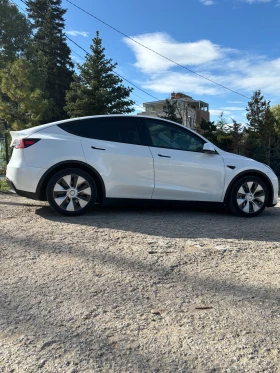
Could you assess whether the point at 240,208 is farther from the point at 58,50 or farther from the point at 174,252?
the point at 58,50

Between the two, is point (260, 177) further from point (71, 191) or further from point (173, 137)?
point (71, 191)

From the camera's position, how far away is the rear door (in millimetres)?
4938

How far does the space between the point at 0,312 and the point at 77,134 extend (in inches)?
127

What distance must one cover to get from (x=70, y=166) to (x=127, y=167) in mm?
860

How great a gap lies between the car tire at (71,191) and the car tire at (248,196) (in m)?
2.30

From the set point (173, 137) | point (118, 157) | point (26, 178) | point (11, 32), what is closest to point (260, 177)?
point (173, 137)

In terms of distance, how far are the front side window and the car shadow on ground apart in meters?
1.07

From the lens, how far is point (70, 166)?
4.90 metres

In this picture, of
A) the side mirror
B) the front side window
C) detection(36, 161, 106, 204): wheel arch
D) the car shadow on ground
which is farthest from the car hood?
detection(36, 161, 106, 204): wheel arch

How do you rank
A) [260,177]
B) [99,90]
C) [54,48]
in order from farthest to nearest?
[54,48] → [99,90] → [260,177]

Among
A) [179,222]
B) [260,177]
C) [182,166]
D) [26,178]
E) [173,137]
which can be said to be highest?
[173,137]

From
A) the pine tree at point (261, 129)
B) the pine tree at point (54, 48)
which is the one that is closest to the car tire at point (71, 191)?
the pine tree at point (261, 129)

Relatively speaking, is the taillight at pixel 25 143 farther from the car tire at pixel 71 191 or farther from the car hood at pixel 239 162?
the car hood at pixel 239 162

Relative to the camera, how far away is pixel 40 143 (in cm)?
480
